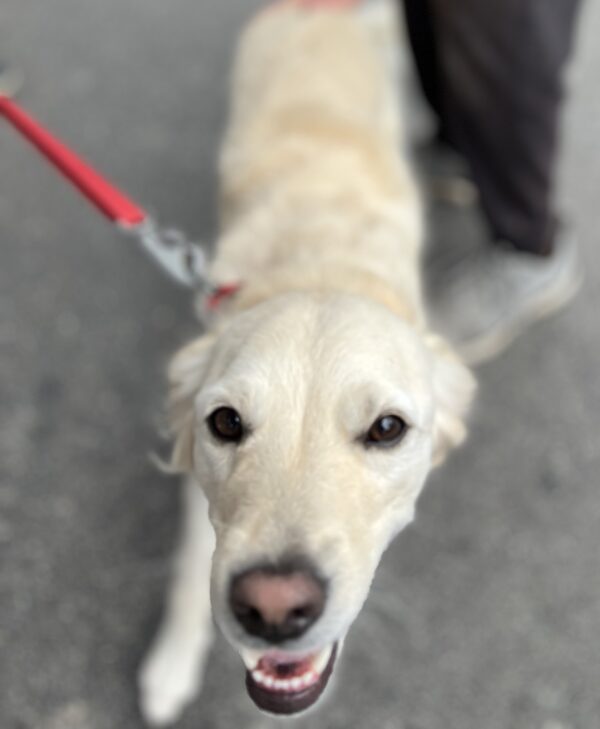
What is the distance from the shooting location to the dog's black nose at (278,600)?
123 cm

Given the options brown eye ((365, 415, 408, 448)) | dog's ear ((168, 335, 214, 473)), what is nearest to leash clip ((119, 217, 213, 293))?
dog's ear ((168, 335, 214, 473))

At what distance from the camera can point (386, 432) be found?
4.91 feet

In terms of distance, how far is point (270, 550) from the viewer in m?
1.27

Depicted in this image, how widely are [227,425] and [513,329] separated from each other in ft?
5.07

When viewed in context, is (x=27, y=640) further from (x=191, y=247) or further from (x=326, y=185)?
(x=326, y=185)

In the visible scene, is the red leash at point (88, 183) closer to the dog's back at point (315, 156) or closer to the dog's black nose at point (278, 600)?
the dog's back at point (315, 156)

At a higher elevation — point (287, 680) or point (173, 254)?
point (173, 254)

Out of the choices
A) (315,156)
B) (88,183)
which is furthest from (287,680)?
(315,156)

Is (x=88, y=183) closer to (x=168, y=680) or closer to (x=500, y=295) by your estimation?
(x=168, y=680)

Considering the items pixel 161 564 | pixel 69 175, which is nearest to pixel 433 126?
pixel 69 175

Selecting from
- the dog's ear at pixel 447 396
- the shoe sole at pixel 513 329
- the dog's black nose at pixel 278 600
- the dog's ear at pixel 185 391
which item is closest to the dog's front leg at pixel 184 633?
the dog's ear at pixel 185 391

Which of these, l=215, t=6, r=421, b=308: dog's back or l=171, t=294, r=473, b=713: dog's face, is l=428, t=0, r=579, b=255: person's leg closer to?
l=215, t=6, r=421, b=308: dog's back

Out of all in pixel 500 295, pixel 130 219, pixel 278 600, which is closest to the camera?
pixel 278 600

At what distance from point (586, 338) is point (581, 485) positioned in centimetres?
58
